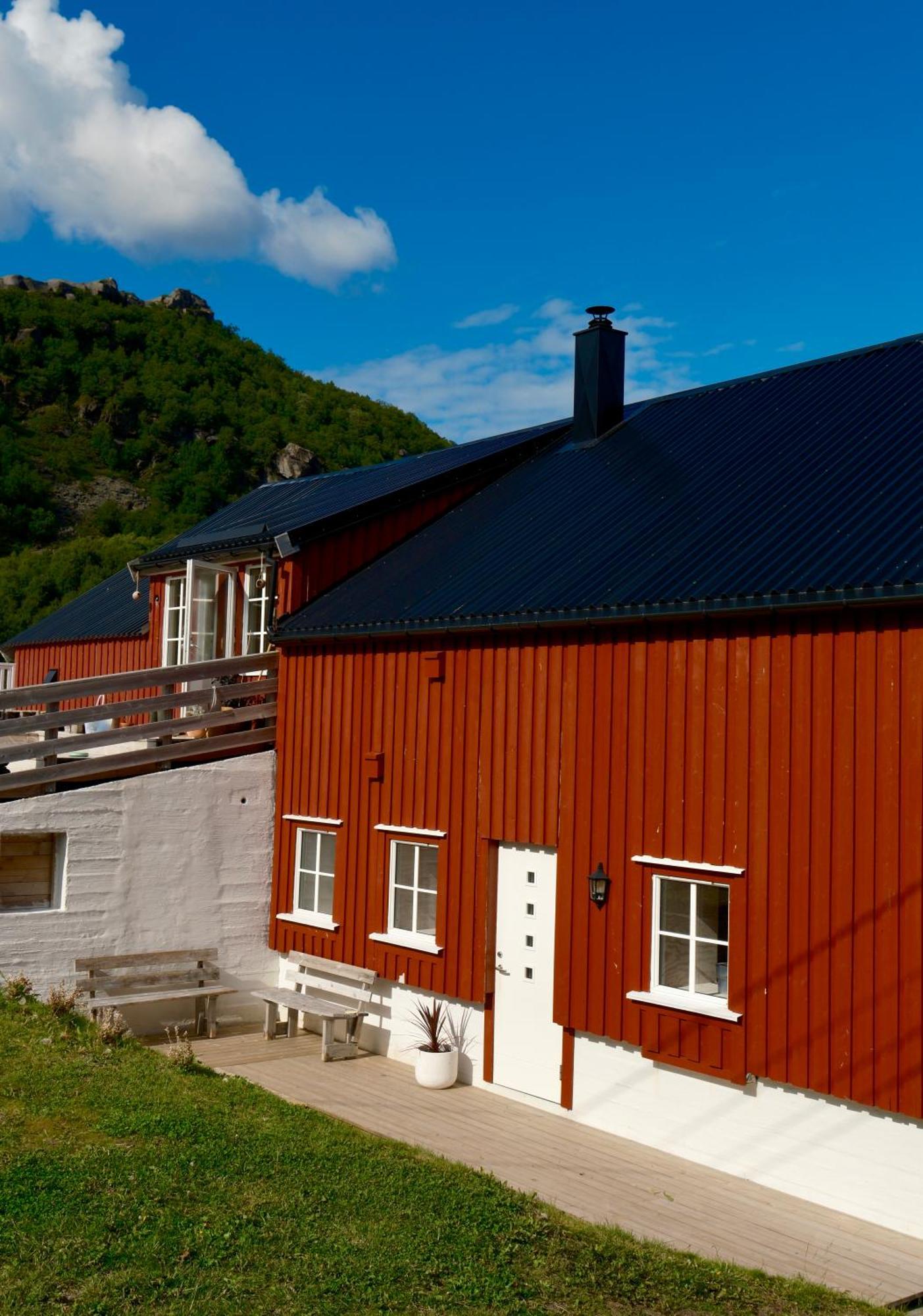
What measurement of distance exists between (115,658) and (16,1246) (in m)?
20.8

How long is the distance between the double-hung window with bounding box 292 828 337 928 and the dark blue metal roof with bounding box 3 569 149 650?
41.8 feet

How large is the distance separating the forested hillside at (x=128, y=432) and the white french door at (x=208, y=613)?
37.5 meters

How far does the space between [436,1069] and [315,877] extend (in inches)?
122

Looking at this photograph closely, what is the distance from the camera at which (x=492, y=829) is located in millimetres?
11219

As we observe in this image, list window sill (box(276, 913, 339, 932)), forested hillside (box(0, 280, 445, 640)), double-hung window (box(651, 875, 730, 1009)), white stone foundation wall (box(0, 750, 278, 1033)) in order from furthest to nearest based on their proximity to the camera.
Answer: forested hillside (box(0, 280, 445, 640)) < window sill (box(276, 913, 339, 932)) < white stone foundation wall (box(0, 750, 278, 1033)) < double-hung window (box(651, 875, 730, 1009))

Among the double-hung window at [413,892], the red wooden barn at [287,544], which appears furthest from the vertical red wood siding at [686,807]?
the red wooden barn at [287,544]

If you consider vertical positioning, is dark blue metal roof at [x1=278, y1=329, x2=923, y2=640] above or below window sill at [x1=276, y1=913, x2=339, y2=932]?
above

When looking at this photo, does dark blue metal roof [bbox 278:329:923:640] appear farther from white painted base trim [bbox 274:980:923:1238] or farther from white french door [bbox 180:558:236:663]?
white painted base trim [bbox 274:980:923:1238]

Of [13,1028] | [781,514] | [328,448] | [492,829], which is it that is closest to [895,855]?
[781,514]

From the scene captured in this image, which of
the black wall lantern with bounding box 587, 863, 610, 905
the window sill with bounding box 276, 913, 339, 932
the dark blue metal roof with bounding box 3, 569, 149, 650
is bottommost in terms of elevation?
the window sill with bounding box 276, 913, 339, 932

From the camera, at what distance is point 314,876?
13.6 m

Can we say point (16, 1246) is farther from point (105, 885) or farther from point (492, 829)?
point (105, 885)

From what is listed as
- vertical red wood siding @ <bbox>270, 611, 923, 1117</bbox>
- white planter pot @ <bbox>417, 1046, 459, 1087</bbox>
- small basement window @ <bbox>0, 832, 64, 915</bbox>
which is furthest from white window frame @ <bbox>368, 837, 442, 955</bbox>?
small basement window @ <bbox>0, 832, 64, 915</bbox>

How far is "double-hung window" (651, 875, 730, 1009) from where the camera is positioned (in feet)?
30.8
